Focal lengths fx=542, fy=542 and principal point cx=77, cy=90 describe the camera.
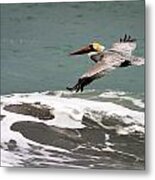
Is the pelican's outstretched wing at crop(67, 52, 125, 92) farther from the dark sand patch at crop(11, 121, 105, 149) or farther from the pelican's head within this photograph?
the dark sand patch at crop(11, 121, 105, 149)

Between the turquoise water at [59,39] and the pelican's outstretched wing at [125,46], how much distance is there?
0.07ft

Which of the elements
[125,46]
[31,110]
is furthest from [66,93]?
[125,46]

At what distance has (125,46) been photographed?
2.31 metres

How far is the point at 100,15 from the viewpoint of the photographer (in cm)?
234

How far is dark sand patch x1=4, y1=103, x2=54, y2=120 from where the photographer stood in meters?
2.38

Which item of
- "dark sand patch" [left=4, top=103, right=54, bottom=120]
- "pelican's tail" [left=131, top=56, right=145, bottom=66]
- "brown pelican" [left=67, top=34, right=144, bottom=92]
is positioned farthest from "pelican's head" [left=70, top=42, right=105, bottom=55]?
"dark sand patch" [left=4, top=103, right=54, bottom=120]

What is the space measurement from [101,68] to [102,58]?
5cm

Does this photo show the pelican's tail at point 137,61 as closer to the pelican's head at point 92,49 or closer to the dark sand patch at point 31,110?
the pelican's head at point 92,49

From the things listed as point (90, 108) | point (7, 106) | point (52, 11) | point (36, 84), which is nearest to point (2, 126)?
point (7, 106)

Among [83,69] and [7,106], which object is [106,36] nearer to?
[83,69]

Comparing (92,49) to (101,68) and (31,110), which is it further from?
(31,110)

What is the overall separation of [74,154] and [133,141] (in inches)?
10.3

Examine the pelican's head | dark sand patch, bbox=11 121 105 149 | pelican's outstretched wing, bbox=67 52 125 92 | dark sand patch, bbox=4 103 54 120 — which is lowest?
dark sand patch, bbox=11 121 105 149

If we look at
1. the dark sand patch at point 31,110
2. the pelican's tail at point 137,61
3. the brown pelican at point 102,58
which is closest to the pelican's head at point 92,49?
the brown pelican at point 102,58
